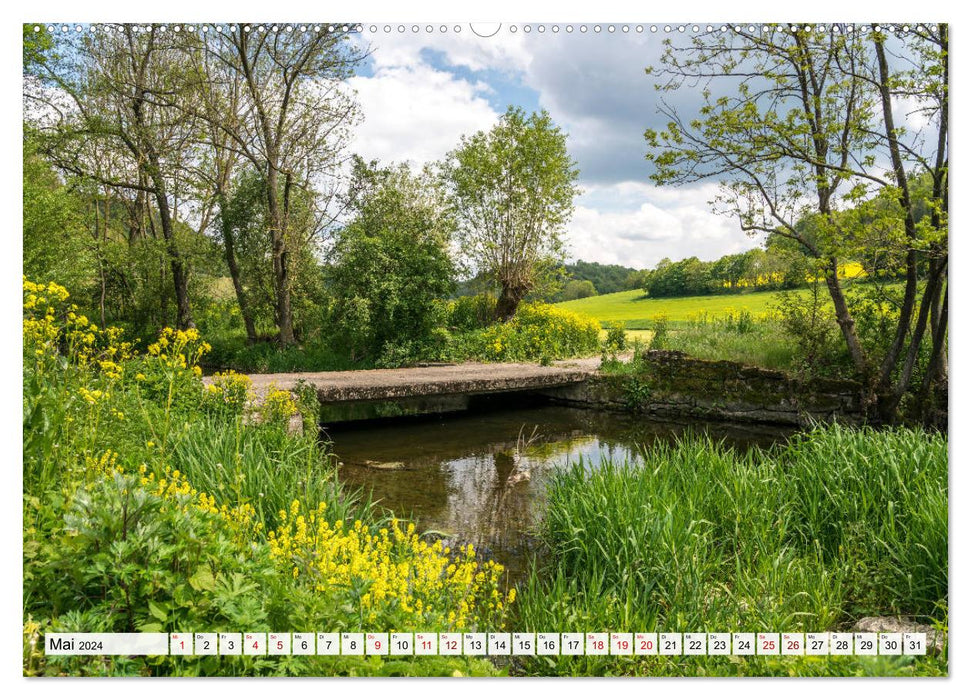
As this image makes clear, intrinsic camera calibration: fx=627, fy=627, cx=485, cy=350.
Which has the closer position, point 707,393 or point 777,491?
point 777,491

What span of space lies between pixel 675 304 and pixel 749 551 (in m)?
5.97

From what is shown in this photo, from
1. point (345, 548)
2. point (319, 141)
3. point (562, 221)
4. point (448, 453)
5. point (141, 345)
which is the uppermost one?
point (319, 141)

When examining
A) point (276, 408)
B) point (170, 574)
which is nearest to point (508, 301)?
point (276, 408)

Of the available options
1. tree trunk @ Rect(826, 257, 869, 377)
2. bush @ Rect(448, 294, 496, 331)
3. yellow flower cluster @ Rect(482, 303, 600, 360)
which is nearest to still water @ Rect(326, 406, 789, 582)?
tree trunk @ Rect(826, 257, 869, 377)

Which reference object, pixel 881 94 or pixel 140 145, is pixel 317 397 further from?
pixel 881 94

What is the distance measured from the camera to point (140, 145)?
9.80 metres

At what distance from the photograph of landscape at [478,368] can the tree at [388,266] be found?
8 cm

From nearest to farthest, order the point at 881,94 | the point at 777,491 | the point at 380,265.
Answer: the point at 777,491 → the point at 881,94 → the point at 380,265

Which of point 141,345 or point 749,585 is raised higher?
point 141,345

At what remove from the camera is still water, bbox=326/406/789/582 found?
5926mm

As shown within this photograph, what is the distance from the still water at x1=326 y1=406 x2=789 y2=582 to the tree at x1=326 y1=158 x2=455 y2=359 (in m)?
3.70

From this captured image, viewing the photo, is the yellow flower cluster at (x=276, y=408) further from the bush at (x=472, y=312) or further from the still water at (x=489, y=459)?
the bush at (x=472, y=312)

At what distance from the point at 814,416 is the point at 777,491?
570 cm

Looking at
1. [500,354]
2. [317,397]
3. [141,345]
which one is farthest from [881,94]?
[141,345]
